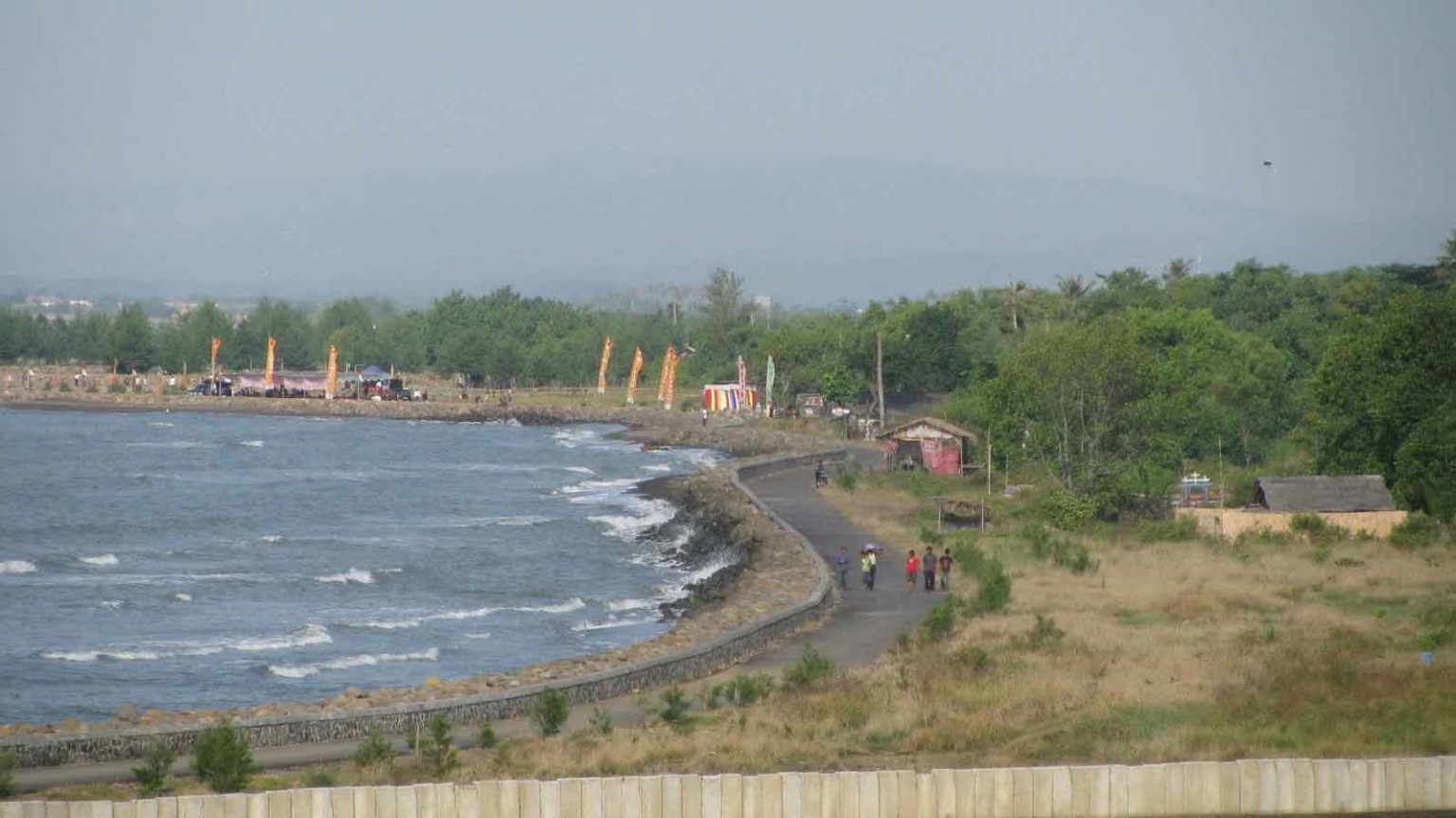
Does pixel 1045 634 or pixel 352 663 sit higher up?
pixel 1045 634

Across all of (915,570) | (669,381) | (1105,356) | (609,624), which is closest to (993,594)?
(915,570)

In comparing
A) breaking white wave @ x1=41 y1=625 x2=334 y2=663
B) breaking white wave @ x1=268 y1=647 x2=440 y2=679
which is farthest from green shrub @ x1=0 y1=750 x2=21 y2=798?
breaking white wave @ x1=41 y1=625 x2=334 y2=663

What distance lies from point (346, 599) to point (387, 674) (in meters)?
12.0

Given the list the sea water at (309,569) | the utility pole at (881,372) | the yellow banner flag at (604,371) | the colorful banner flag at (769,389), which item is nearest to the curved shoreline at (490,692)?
the sea water at (309,569)

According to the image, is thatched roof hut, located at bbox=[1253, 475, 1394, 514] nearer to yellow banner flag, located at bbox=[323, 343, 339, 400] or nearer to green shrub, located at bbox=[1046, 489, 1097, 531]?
green shrub, located at bbox=[1046, 489, 1097, 531]

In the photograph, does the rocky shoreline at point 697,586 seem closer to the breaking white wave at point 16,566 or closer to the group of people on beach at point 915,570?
the group of people on beach at point 915,570

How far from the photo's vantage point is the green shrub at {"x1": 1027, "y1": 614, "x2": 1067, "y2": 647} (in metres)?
32.6

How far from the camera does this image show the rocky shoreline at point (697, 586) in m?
29.8

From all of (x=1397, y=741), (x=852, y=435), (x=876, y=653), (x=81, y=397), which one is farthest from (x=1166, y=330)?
(x=81, y=397)

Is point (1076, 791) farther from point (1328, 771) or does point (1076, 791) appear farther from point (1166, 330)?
point (1166, 330)

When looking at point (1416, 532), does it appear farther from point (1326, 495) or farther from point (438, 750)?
point (438, 750)

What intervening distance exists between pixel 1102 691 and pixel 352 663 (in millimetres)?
16666

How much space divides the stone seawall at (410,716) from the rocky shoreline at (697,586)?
688mm

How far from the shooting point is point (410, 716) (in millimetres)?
26938
